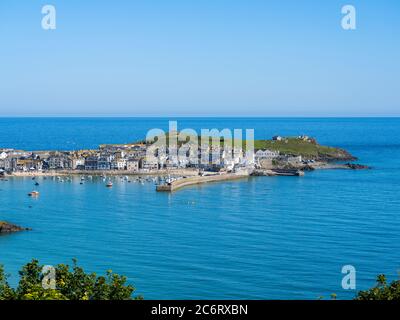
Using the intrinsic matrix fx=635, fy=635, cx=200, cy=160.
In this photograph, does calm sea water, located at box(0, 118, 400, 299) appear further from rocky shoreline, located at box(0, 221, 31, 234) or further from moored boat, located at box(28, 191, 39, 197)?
moored boat, located at box(28, 191, 39, 197)

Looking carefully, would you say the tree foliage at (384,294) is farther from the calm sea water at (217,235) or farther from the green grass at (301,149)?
the green grass at (301,149)

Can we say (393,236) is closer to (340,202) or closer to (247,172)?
(340,202)

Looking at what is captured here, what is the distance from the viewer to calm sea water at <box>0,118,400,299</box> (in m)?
13.0

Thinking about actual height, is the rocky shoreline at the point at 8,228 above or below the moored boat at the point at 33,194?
below

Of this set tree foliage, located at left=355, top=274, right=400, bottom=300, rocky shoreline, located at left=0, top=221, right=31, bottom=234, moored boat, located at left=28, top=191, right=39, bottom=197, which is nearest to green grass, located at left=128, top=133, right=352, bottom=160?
moored boat, located at left=28, top=191, right=39, bottom=197

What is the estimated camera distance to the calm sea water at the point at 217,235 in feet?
42.5

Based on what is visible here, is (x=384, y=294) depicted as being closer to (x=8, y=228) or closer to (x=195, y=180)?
(x=8, y=228)

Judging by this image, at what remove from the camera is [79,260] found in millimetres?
14844

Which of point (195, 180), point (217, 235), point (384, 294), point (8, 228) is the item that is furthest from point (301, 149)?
point (384, 294)

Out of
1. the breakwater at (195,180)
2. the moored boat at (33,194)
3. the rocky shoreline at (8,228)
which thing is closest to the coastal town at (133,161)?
the breakwater at (195,180)

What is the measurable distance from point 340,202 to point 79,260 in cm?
1254

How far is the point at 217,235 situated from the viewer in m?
17.9
